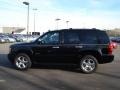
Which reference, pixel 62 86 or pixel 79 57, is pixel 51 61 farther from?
pixel 62 86

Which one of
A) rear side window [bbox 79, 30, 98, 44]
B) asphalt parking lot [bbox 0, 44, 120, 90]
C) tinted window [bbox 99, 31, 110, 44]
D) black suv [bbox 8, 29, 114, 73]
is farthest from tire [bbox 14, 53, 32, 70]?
tinted window [bbox 99, 31, 110, 44]

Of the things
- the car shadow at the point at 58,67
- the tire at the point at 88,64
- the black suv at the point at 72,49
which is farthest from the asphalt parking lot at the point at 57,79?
the black suv at the point at 72,49

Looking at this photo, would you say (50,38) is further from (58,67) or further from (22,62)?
(58,67)

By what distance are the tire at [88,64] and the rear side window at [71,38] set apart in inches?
30.7

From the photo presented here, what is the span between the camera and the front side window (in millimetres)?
13180

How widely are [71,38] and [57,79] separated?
8.44 ft

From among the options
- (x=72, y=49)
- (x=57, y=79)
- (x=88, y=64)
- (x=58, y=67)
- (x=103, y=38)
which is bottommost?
(x=57, y=79)

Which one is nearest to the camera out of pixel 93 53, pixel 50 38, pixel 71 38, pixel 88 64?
pixel 88 64

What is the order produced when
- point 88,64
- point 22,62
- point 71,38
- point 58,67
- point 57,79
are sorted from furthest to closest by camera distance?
1. point 58,67
2. point 22,62
3. point 71,38
4. point 88,64
5. point 57,79

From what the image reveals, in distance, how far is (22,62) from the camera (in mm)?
13555

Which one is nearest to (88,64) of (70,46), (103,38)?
(70,46)

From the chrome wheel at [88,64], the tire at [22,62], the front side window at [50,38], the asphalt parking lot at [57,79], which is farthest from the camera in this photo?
the tire at [22,62]

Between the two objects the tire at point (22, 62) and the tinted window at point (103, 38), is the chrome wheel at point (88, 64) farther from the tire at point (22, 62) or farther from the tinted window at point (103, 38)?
the tire at point (22, 62)

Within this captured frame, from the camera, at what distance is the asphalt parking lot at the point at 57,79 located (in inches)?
376
